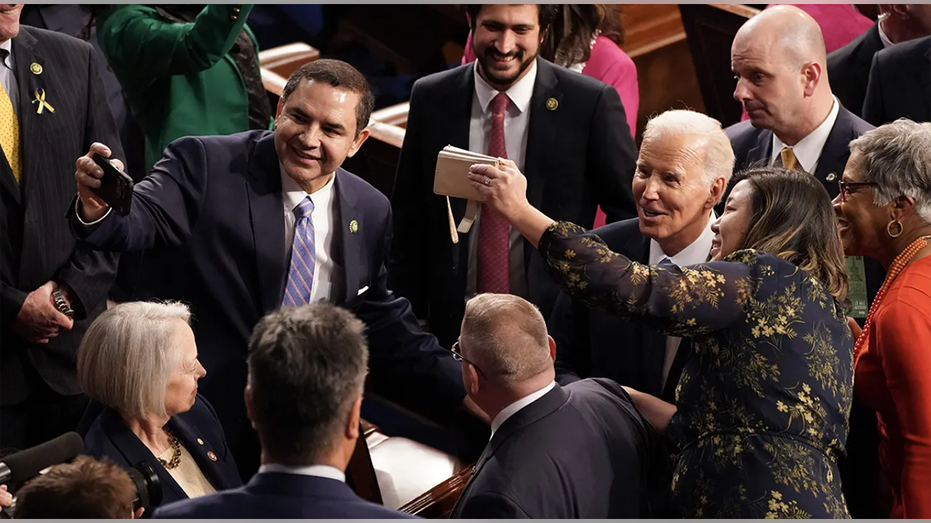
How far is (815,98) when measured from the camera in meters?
3.54

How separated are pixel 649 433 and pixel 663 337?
0.41m

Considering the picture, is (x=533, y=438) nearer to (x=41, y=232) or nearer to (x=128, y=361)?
(x=128, y=361)

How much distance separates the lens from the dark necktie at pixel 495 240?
366cm

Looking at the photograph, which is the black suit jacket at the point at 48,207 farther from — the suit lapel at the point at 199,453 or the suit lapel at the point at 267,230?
the suit lapel at the point at 199,453

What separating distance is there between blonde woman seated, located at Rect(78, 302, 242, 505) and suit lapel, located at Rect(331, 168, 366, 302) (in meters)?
0.53

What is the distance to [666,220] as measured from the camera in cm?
295

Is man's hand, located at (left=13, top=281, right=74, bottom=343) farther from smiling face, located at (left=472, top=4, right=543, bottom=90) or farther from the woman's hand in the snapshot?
smiling face, located at (left=472, top=4, right=543, bottom=90)

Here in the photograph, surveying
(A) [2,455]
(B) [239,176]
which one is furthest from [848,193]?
(A) [2,455]

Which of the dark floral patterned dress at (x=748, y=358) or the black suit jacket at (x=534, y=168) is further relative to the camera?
the black suit jacket at (x=534, y=168)

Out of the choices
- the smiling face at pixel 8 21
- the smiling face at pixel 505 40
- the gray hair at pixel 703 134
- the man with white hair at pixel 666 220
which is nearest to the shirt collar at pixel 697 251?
the man with white hair at pixel 666 220

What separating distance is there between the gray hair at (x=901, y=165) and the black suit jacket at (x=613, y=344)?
24.0 inches

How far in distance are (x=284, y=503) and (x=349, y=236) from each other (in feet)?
4.79

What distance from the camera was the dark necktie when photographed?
3.66 m

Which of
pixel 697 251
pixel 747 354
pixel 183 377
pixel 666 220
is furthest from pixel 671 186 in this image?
pixel 183 377
